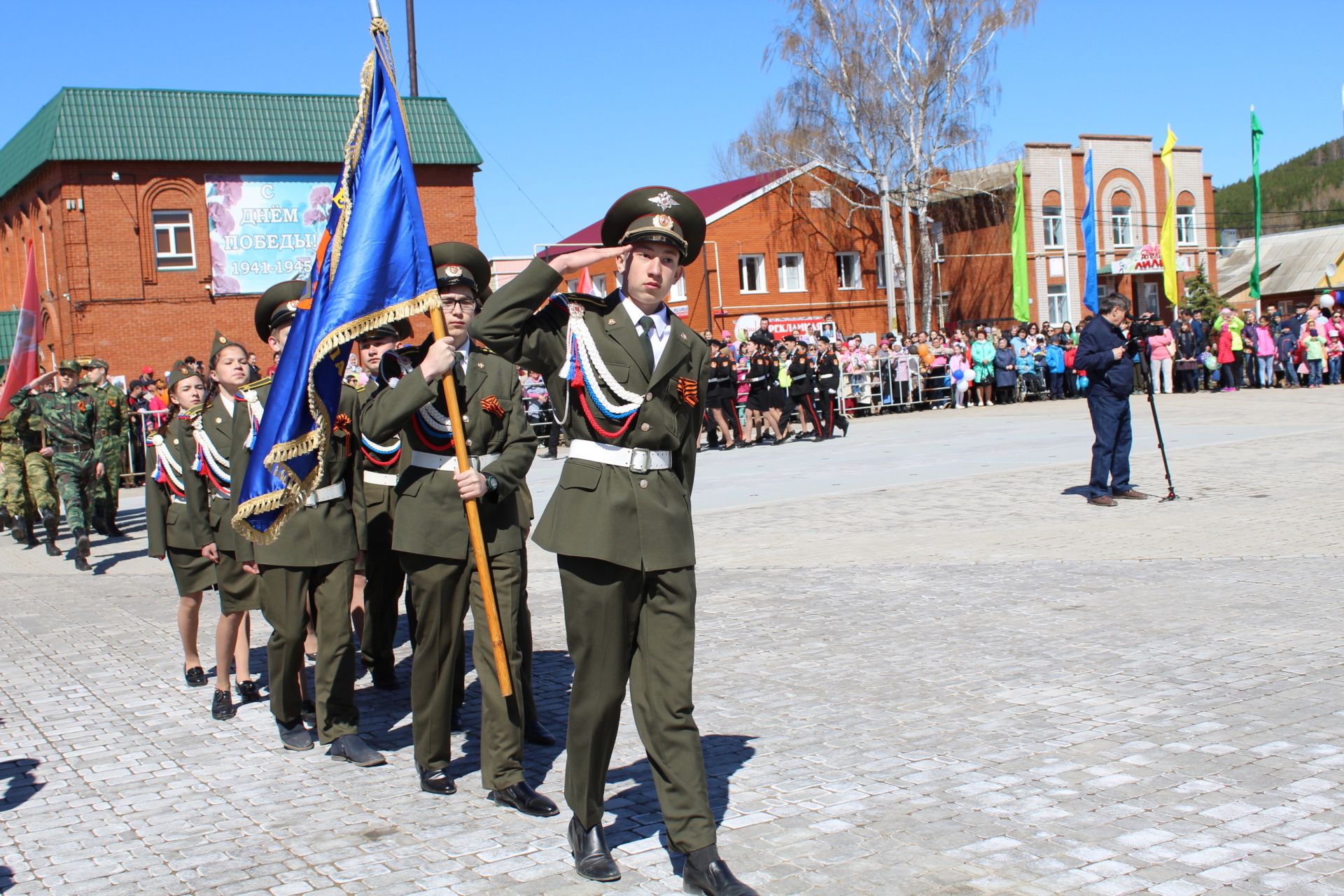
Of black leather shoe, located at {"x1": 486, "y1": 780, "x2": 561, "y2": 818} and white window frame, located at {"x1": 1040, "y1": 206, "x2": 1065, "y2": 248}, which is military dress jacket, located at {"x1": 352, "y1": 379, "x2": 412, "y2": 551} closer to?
black leather shoe, located at {"x1": 486, "y1": 780, "x2": 561, "y2": 818}

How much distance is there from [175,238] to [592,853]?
3268 cm

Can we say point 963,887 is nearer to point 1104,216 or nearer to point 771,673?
point 771,673

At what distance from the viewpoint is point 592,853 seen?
4430 mm

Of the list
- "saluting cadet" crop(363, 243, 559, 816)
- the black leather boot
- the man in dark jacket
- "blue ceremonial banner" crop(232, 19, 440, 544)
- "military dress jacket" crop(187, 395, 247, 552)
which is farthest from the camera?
the black leather boot

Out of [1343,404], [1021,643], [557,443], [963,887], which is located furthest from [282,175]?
[963,887]

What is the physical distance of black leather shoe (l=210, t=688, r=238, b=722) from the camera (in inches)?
274

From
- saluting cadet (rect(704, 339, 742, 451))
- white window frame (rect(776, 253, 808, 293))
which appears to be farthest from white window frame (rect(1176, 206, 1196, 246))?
saluting cadet (rect(704, 339, 742, 451))

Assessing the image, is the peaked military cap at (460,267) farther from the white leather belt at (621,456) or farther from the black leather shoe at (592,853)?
the black leather shoe at (592,853)

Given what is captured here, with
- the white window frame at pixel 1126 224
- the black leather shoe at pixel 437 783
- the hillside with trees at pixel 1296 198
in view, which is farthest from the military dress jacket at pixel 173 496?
the hillside with trees at pixel 1296 198

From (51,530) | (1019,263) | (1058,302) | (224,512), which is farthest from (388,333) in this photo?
(1058,302)

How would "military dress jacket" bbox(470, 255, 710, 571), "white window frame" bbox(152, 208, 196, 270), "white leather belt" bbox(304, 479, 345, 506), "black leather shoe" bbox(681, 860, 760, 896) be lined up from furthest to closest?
"white window frame" bbox(152, 208, 196, 270) → "white leather belt" bbox(304, 479, 345, 506) → "military dress jacket" bbox(470, 255, 710, 571) → "black leather shoe" bbox(681, 860, 760, 896)

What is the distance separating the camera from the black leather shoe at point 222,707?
6.95 m

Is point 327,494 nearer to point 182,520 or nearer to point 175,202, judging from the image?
point 182,520

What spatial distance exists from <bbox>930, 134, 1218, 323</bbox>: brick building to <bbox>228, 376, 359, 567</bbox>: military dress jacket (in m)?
44.4
